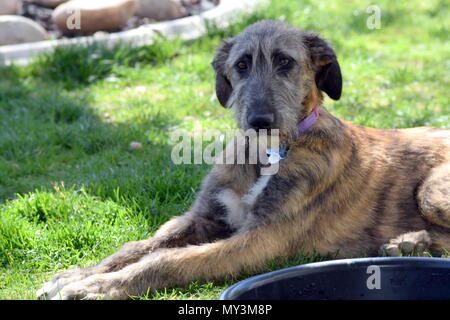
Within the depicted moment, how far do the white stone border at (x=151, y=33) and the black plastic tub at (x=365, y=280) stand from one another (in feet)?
18.6

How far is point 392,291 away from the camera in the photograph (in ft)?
11.9

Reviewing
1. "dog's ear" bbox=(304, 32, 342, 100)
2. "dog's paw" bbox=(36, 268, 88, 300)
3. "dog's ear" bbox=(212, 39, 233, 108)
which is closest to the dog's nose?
"dog's ear" bbox=(304, 32, 342, 100)

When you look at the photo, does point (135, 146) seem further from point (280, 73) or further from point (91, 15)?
point (91, 15)

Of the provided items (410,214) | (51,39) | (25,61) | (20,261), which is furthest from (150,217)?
(51,39)

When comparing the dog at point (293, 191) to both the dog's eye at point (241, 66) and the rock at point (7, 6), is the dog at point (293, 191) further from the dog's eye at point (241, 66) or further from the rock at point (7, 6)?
the rock at point (7, 6)

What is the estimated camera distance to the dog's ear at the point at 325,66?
438 centimetres

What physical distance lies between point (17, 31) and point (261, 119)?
5.71 meters

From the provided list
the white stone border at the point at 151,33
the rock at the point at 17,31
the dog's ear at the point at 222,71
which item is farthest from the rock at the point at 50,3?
the dog's ear at the point at 222,71

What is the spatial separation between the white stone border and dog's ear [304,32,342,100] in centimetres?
461

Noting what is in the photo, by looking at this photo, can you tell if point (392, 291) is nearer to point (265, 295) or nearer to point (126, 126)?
point (265, 295)

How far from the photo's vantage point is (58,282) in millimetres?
3840

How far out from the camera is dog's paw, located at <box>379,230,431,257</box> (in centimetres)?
429

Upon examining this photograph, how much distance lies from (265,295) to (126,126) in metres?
3.61

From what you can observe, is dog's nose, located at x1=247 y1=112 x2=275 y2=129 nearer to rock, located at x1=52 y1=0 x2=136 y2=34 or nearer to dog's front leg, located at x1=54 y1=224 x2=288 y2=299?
dog's front leg, located at x1=54 y1=224 x2=288 y2=299
